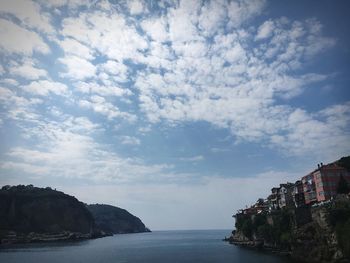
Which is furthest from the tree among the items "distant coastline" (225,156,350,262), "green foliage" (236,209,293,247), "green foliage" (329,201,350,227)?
"green foliage" (329,201,350,227)

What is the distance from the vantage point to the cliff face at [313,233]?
58119 mm

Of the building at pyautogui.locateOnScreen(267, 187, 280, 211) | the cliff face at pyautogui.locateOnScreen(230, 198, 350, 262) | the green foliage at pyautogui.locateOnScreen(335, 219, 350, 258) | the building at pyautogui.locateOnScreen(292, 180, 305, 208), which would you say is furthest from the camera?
the building at pyautogui.locateOnScreen(267, 187, 280, 211)

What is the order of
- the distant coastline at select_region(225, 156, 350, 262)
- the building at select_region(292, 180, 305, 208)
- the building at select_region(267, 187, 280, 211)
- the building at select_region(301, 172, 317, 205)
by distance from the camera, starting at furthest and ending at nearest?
the building at select_region(267, 187, 280, 211) → the building at select_region(292, 180, 305, 208) → the building at select_region(301, 172, 317, 205) → the distant coastline at select_region(225, 156, 350, 262)

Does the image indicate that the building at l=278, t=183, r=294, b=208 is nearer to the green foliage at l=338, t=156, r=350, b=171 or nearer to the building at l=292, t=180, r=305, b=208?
the building at l=292, t=180, r=305, b=208

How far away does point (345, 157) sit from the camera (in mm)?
99250

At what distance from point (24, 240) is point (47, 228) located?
27720 mm

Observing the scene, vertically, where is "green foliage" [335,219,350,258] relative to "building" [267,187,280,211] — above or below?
below

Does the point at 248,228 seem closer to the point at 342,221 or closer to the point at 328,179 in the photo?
the point at 328,179

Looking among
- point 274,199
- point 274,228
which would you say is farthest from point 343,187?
point 274,199

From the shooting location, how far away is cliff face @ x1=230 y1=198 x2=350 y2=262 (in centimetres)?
5812

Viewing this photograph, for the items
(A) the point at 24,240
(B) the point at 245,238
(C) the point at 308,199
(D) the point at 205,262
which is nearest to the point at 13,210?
(A) the point at 24,240

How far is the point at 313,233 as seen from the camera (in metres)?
69.9

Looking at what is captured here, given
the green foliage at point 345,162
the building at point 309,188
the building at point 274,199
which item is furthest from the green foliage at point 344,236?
the building at point 274,199

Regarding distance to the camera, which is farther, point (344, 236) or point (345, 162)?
point (345, 162)
